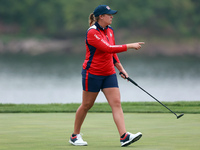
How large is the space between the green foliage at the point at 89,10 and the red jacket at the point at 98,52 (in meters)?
52.7

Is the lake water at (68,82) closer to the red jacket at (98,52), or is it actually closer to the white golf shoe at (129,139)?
the red jacket at (98,52)

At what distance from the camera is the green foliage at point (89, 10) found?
59844mm

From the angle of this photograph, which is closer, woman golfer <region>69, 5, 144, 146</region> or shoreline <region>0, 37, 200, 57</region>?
woman golfer <region>69, 5, 144, 146</region>

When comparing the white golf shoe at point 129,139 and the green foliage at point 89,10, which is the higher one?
the white golf shoe at point 129,139

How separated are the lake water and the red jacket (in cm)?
1518

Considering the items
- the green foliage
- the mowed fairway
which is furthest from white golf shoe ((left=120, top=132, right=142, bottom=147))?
the green foliage

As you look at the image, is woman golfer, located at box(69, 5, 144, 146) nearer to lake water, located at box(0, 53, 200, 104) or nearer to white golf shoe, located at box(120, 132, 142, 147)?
white golf shoe, located at box(120, 132, 142, 147)

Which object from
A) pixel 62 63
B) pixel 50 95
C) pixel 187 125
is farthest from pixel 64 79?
pixel 187 125

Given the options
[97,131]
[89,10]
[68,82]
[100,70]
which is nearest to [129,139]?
[100,70]

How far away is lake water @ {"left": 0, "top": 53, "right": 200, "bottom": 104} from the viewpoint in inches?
968

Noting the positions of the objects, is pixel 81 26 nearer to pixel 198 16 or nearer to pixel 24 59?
pixel 24 59

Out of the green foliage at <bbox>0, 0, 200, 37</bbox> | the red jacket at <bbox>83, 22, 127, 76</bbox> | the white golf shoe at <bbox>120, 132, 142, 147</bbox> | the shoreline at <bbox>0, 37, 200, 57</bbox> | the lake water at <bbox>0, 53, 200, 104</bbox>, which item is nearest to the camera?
the white golf shoe at <bbox>120, 132, 142, 147</bbox>

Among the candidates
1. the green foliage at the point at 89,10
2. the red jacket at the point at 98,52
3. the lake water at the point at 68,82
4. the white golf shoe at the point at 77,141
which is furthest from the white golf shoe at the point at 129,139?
the green foliage at the point at 89,10

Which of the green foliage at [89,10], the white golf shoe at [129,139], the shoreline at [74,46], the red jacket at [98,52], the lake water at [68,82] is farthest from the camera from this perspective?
the shoreline at [74,46]
